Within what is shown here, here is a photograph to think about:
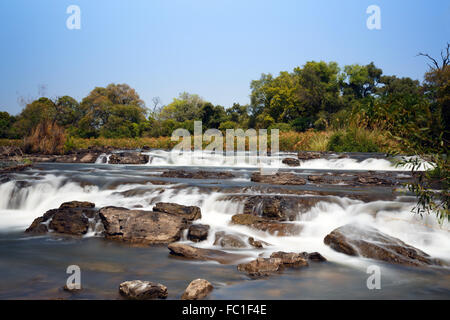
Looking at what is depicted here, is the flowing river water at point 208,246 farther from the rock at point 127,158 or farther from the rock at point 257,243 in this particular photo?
the rock at point 127,158

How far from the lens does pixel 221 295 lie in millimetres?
4020

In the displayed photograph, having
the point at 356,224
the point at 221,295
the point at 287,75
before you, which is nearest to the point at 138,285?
the point at 221,295

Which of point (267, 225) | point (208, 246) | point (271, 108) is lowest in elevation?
point (208, 246)

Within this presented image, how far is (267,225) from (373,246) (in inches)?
79.4

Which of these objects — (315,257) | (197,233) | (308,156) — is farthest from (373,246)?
(308,156)

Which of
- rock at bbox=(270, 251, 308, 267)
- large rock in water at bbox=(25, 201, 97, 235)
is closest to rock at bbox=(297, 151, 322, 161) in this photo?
large rock in water at bbox=(25, 201, 97, 235)

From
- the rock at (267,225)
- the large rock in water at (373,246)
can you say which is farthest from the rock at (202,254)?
the large rock in water at (373,246)

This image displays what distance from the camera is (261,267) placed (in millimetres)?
4859

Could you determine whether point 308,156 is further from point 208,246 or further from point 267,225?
point 208,246

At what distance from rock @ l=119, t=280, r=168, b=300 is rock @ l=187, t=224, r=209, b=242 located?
2557mm

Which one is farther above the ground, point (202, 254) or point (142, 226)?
point (142, 226)

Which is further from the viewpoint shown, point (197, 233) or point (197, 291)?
point (197, 233)

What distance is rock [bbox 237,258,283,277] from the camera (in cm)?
477

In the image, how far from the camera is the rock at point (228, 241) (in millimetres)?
6238
